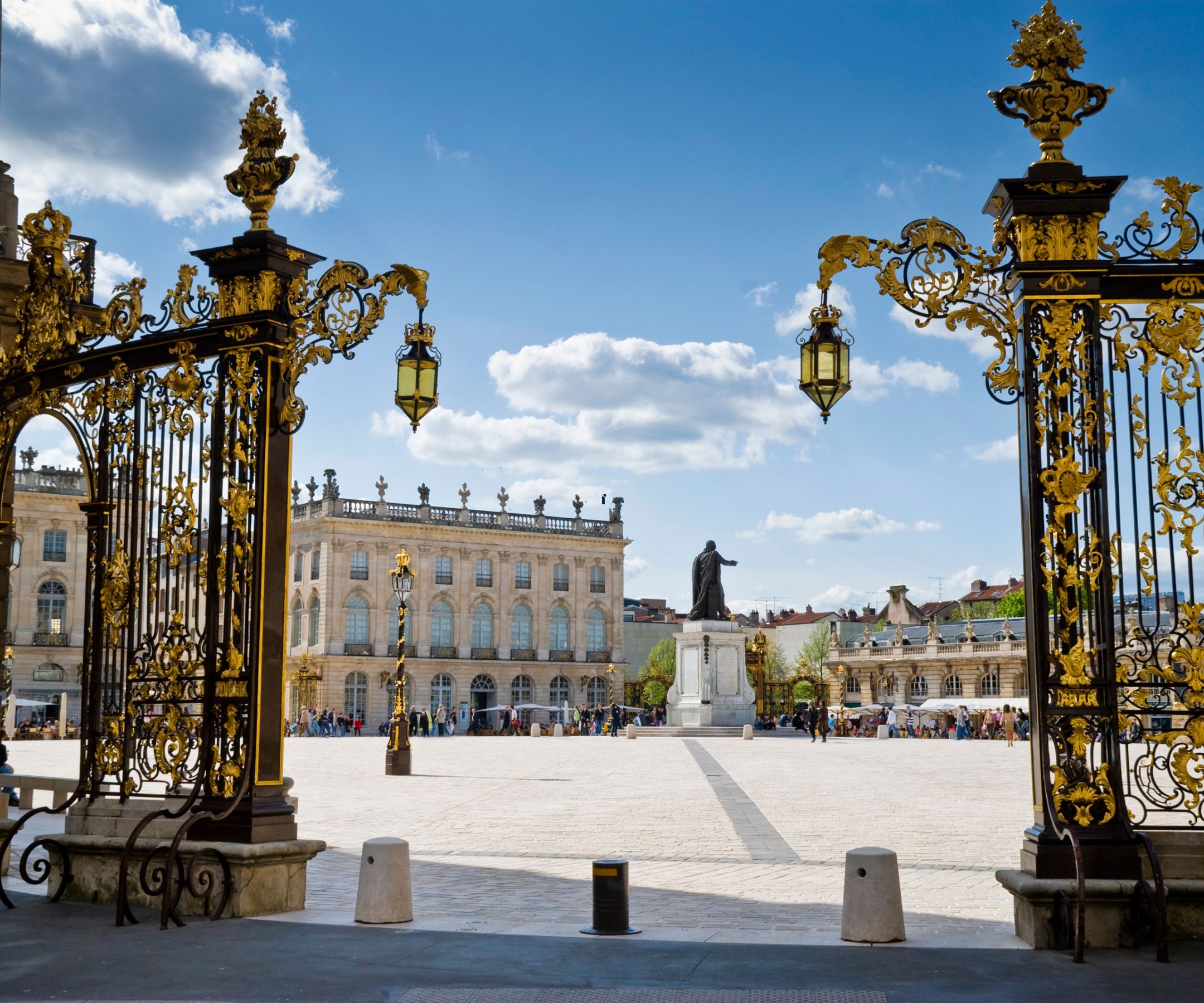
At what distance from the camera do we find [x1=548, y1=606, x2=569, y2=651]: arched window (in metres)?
84.4

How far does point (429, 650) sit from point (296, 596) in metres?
8.15

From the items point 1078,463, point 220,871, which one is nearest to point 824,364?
point 1078,463

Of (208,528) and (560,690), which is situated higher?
(208,528)

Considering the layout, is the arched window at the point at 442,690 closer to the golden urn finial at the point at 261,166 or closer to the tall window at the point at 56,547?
the tall window at the point at 56,547

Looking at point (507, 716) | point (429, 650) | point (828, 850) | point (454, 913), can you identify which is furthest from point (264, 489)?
point (429, 650)

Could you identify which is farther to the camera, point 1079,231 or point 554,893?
point 554,893

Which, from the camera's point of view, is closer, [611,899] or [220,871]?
[611,899]

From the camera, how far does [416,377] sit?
1016cm

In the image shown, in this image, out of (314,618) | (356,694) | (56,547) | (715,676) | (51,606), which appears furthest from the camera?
(314,618)

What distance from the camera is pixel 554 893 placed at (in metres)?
11.0

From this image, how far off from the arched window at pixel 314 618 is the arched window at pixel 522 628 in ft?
39.2

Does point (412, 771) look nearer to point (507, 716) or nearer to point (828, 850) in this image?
point (828, 850)

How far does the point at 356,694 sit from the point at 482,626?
920cm

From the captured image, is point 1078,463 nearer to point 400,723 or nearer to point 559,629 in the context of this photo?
point 400,723
